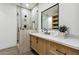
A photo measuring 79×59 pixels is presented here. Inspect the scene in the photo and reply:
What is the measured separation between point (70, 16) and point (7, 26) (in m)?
2.80

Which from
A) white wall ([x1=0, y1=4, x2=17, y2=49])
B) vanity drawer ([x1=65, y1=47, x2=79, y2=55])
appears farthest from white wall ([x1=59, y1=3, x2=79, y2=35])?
white wall ([x1=0, y1=4, x2=17, y2=49])

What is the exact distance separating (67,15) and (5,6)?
2.81 m

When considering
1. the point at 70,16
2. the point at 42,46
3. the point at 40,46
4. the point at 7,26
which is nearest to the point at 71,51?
the point at 70,16

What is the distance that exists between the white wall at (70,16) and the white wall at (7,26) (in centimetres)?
246

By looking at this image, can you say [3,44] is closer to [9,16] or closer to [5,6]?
[9,16]

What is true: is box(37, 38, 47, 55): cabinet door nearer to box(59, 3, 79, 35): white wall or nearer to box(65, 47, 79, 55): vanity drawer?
box(59, 3, 79, 35): white wall

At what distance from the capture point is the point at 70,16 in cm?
173

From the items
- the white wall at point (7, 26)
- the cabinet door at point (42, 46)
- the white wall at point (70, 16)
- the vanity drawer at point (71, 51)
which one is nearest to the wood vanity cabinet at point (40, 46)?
the cabinet door at point (42, 46)

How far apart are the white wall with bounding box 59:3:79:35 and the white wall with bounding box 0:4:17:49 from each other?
2465 millimetres

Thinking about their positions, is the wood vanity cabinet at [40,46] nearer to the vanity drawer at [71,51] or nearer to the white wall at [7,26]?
the vanity drawer at [71,51]

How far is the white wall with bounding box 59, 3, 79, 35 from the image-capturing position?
1.59 metres

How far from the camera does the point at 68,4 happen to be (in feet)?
5.90

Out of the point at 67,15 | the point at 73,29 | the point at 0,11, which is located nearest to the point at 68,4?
the point at 67,15

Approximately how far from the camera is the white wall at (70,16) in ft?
5.20
